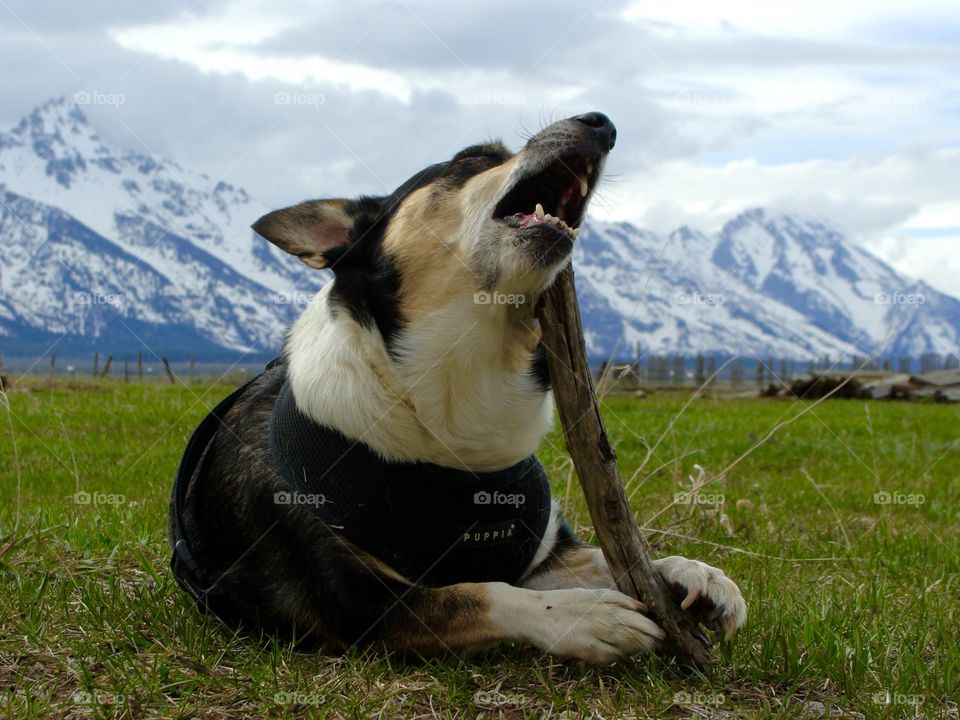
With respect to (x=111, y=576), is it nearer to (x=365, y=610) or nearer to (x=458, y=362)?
(x=365, y=610)

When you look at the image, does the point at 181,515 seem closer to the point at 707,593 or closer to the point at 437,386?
the point at 437,386

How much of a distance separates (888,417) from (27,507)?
46.7ft

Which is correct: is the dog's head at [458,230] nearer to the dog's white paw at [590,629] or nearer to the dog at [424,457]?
the dog at [424,457]

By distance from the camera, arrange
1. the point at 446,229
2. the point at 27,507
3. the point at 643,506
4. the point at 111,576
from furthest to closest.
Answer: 1. the point at 643,506
2. the point at 27,507
3. the point at 111,576
4. the point at 446,229

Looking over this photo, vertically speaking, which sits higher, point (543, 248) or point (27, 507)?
point (543, 248)

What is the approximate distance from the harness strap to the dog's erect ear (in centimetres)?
68

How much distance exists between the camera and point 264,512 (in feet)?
12.4

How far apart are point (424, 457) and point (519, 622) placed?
68 cm

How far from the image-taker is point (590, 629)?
3281 millimetres

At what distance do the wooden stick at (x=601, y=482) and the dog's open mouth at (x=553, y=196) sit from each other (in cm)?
41

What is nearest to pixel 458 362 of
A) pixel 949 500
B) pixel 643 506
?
pixel 643 506

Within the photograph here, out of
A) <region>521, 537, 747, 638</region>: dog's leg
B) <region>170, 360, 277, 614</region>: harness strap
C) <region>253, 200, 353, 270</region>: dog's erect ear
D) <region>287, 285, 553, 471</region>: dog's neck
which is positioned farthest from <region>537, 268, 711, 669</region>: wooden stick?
<region>170, 360, 277, 614</region>: harness strap

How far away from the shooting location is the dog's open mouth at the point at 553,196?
148 inches

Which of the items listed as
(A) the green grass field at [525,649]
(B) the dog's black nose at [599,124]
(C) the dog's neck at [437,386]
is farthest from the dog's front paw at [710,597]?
(B) the dog's black nose at [599,124]
